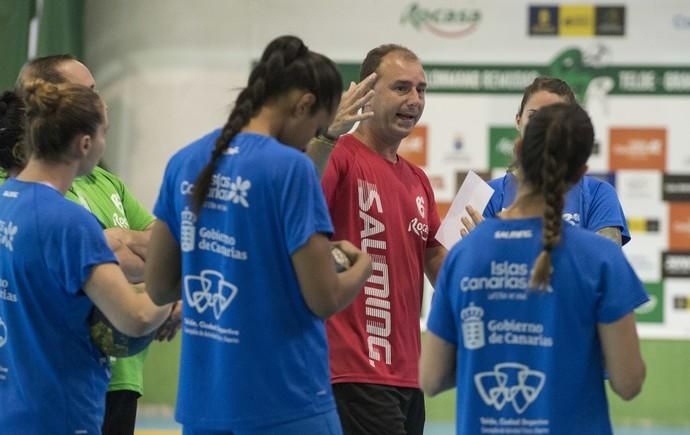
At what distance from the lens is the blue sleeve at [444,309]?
2701 mm

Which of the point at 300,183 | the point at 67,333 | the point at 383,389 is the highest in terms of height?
the point at 300,183

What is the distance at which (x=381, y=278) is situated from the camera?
3.93 meters

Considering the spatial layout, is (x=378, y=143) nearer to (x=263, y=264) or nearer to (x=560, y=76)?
(x=263, y=264)

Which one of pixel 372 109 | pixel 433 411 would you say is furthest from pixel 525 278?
pixel 433 411

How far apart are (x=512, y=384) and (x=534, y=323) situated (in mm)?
146

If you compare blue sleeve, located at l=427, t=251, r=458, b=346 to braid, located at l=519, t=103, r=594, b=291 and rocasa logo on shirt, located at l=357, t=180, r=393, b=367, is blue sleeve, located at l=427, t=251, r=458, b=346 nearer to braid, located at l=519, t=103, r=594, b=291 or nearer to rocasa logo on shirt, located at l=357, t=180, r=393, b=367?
braid, located at l=519, t=103, r=594, b=291

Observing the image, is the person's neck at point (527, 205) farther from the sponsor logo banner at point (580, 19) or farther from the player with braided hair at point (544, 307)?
the sponsor logo banner at point (580, 19)

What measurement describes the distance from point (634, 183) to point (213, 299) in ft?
20.2

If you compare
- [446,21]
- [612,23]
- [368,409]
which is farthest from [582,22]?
[368,409]

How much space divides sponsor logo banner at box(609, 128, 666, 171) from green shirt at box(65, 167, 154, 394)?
16.9 feet

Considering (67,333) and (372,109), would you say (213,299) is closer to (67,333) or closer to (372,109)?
(67,333)

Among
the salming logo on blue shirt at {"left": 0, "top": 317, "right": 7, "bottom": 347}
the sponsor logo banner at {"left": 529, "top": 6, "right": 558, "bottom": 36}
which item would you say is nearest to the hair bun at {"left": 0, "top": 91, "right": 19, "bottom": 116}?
the salming logo on blue shirt at {"left": 0, "top": 317, "right": 7, "bottom": 347}

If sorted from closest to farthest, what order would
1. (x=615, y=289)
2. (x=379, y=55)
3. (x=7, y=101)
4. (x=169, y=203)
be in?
(x=615, y=289), (x=169, y=203), (x=7, y=101), (x=379, y=55)

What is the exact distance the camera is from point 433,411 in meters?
8.48
